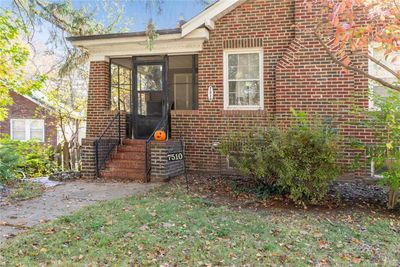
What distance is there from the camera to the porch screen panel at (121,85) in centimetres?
978

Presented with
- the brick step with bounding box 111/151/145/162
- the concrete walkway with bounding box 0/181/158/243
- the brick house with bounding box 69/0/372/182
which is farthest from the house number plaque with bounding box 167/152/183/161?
the brick step with bounding box 111/151/145/162

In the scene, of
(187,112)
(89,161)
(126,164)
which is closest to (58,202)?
(89,161)

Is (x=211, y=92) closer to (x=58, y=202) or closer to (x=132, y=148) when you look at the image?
(x=132, y=148)

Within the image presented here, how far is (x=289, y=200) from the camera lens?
608 centimetres

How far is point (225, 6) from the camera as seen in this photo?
816 cm

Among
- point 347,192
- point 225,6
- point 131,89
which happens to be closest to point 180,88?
point 131,89

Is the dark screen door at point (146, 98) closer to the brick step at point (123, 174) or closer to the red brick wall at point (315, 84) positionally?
the brick step at point (123, 174)

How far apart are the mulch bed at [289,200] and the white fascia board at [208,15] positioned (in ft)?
12.9

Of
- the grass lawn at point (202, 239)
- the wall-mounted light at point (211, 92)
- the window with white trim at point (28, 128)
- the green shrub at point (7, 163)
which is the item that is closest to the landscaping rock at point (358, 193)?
the grass lawn at point (202, 239)

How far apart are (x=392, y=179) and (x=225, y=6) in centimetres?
565

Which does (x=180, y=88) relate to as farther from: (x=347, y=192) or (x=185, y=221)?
(x=185, y=221)

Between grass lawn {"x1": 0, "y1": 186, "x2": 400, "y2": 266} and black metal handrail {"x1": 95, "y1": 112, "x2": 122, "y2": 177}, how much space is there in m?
3.15

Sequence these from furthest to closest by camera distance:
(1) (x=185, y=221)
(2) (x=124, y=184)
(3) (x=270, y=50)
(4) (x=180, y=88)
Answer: (4) (x=180, y=88) < (3) (x=270, y=50) < (2) (x=124, y=184) < (1) (x=185, y=221)

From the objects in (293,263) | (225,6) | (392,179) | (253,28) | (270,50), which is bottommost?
(293,263)
